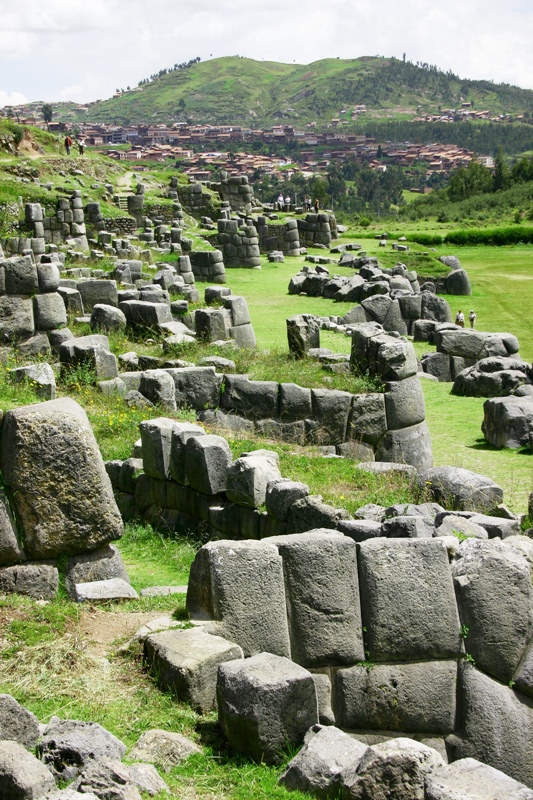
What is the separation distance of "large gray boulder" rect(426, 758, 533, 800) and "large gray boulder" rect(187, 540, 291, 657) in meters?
1.94

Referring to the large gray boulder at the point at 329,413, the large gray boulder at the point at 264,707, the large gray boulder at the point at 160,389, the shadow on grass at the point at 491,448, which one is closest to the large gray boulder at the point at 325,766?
the large gray boulder at the point at 264,707

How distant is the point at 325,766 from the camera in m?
5.99

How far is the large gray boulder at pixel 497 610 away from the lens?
7.35 metres

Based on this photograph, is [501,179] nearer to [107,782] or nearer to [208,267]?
[208,267]

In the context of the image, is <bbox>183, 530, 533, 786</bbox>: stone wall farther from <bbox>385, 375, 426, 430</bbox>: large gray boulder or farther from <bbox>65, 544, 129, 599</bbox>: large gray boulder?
<bbox>385, 375, 426, 430</bbox>: large gray boulder

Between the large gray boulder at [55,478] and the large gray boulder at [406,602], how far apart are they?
2.28 metres

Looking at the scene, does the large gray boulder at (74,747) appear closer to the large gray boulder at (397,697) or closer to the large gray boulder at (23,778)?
the large gray boulder at (23,778)

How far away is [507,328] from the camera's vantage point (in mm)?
30406

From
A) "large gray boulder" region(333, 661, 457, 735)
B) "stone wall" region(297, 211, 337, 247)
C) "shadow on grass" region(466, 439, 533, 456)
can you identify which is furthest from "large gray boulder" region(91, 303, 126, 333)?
"stone wall" region(297, 211, 337, 247)

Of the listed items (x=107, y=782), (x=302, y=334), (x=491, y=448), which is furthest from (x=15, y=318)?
(x=107, y=782)

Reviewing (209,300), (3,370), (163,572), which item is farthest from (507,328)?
(163,572)

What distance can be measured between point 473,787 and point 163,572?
219 inches

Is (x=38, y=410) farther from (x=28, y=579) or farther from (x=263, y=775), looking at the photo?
(x=263, y=775)

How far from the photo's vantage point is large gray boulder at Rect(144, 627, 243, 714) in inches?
270
